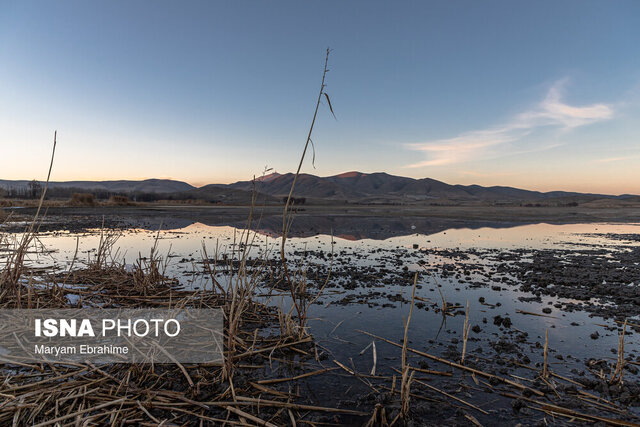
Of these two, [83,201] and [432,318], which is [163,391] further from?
[83,201]

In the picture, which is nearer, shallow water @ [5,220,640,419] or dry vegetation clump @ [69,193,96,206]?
shallow water @ [5,220,640,419]

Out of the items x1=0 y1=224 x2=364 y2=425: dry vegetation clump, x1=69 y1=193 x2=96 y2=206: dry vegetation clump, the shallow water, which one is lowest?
the shallow water

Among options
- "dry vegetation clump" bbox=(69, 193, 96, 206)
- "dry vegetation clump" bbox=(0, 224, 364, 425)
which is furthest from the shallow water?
"dry vegetation clump" bbox=(69, 193, 96, 206)

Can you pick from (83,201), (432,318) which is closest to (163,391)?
(432,318)

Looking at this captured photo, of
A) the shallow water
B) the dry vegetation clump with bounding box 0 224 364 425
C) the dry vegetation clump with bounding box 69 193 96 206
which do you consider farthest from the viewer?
the dry vegetation clump with bounding box 69 193 96 206

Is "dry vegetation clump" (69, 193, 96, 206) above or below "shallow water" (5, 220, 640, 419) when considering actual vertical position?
above

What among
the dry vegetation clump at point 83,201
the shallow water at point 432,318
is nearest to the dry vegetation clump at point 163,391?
the shallow water at point 432,318

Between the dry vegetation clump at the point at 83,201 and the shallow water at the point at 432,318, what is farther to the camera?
the dry vegetation clump at the point at 83,201

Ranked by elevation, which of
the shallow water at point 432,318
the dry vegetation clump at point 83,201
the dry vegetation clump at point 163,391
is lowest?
the shallow water at point 432,318

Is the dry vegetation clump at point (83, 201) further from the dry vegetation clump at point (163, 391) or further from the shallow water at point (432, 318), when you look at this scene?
the dry vegetation clump at point (163, 391)

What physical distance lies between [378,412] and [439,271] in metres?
8.68

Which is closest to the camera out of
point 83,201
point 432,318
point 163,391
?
point 163,391

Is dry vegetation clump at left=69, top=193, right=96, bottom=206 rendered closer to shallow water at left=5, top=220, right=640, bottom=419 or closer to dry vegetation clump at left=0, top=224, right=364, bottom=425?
shallow water at left=5, top=220, right=640, bottom=419

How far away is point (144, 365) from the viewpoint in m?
4.47
